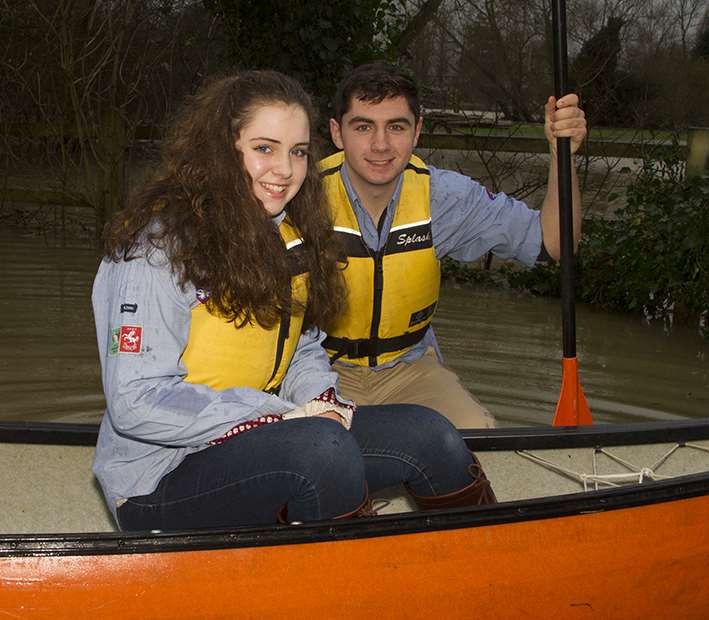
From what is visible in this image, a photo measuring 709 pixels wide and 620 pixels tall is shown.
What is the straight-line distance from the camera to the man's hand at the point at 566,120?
3.15 m

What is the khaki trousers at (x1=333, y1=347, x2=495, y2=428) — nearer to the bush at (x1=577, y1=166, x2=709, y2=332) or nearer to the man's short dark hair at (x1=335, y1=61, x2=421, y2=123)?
the man's short dark hair at (x1=335, y1=61, x2=421, y2=123)

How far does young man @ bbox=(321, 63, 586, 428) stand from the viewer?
331cm

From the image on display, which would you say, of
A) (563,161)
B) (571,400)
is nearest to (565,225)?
(563,161)

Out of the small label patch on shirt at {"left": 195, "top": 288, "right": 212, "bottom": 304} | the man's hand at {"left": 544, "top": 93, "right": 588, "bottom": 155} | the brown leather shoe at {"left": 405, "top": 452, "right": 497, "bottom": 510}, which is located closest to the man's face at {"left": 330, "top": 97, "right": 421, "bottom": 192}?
the man's hand at {"left": 544, "top": 93, "right": 588, "bottom": 155}

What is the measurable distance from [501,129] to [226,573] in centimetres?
779

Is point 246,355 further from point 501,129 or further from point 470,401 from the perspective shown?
point 501,129

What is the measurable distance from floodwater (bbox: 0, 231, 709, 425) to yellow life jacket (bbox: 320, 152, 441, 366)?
207 cm

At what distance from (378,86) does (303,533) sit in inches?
58.2

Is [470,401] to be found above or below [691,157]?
below

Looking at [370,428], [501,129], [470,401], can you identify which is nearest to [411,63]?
[501,129]

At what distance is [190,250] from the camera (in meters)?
2.23

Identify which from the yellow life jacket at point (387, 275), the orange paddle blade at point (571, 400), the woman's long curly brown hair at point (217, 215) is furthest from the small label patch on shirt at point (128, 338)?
the orange paddle blade at point (571, 400)

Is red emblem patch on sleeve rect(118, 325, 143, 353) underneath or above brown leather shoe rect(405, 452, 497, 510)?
above

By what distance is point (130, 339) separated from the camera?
2.17m
